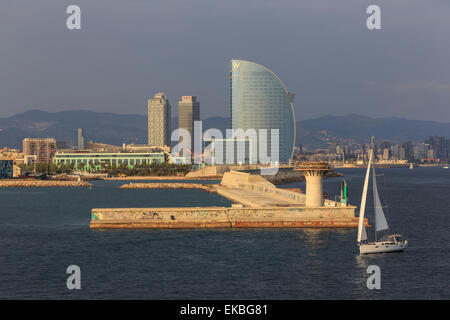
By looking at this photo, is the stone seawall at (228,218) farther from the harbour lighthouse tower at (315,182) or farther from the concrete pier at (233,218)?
the harbour lighthouse tower at (315,182)

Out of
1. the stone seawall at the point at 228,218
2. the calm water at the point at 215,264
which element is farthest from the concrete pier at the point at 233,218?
the calm water at the point at 215,264

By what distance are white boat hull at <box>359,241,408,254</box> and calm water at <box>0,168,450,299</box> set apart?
2.23ft

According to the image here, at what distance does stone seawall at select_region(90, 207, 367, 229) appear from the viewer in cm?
6431

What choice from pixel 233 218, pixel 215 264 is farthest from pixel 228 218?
pixel 215 264

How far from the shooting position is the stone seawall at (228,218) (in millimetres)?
64312

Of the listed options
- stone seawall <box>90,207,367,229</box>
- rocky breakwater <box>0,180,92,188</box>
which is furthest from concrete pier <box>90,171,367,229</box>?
rocky breakwater <box>0,180,92,188</box>

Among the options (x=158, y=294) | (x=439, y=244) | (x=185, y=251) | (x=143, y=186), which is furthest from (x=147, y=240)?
(x=143, y=186)

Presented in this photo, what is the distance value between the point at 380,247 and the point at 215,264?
13759mm

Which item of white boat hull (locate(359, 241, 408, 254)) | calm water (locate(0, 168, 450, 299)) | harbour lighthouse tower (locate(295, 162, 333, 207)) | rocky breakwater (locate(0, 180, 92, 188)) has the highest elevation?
harbour lighthouse tower (locate(295, 162, 333, 207))

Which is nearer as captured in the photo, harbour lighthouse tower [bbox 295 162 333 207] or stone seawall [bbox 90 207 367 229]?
stone seawall [bbox 90 207 367 229]

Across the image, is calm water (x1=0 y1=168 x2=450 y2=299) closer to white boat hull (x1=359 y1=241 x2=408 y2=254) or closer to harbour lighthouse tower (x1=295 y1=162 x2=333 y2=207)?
white boat hull (x1=359 y1=241 x2=408 y2=254)

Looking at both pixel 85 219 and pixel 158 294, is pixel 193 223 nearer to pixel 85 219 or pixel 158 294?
pixel 85 219

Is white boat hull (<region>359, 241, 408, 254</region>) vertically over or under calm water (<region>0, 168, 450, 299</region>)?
over
